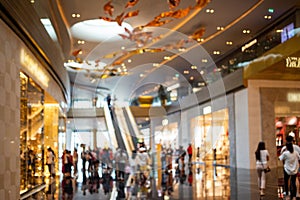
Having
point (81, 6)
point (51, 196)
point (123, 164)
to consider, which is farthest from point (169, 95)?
point (51, 196)

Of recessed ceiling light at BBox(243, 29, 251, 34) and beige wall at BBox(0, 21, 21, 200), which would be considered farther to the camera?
recessed ceiling light at BBox(243, 29, 251, 34)

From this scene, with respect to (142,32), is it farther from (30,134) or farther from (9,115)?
(9,115)

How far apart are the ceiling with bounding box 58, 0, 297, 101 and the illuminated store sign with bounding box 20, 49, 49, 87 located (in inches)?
125

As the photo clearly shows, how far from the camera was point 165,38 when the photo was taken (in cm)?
2330

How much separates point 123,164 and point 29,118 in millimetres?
3143

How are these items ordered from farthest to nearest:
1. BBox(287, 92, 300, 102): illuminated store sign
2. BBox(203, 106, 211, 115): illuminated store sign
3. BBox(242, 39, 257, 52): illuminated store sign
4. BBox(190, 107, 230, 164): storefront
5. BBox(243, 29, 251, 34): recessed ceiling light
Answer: BBox(203, 106, 211, 115): illuminated store sign → BBox(190, 107, 230, 164): storefront → BBox(243, 29, 251, 34): recessed ceiling light → BBox(287, 92, 300, 102): illuminated store sign → BBox(242, 39, 257, 52): illuminated store sign

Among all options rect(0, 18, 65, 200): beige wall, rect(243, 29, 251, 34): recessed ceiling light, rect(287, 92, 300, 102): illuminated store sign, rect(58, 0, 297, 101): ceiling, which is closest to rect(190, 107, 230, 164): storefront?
rect(58, 0, 297, 101): ceiling

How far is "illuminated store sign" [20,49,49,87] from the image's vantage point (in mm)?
10621

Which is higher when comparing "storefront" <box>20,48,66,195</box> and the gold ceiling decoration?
the gold ceiling decoration

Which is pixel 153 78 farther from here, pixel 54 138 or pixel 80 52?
pixel 80 52

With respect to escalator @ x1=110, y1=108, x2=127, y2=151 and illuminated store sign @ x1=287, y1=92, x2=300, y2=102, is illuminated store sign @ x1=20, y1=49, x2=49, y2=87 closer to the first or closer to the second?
escalator @ x1=110, y1=108, x2=127, y2=151

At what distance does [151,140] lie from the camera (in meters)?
14.6

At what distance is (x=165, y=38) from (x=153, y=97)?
4088 mm

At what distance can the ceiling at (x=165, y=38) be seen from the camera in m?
17.4
